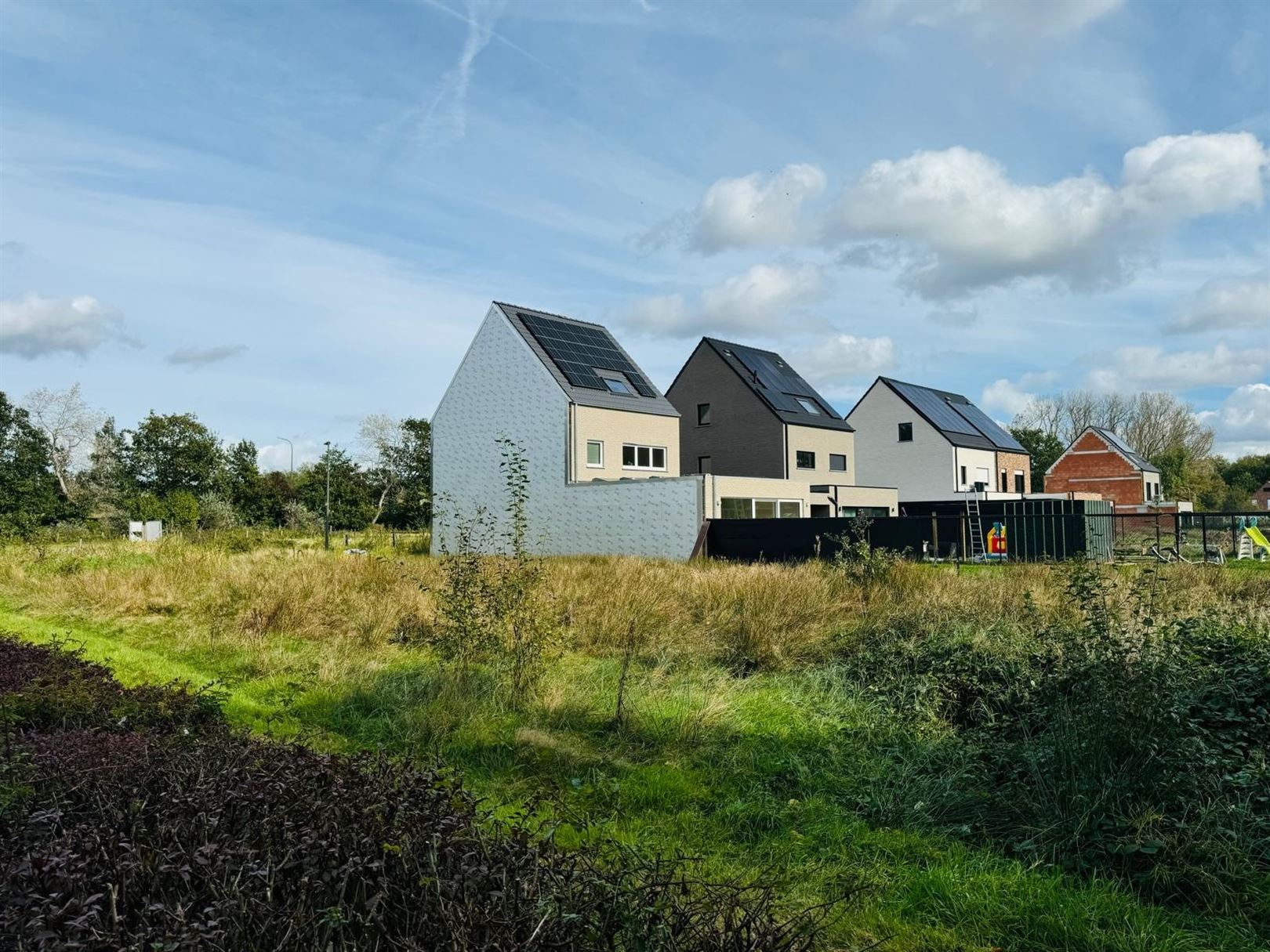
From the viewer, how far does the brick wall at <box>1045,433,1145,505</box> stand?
5009cm

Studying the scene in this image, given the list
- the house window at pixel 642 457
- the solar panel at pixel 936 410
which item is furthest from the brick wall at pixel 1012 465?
the house window at pixel 642 457

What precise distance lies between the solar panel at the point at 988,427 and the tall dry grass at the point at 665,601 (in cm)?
3864

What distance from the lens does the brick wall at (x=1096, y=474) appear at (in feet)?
164

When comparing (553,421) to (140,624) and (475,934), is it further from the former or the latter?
(475,934)

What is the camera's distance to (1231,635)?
6.88 meters

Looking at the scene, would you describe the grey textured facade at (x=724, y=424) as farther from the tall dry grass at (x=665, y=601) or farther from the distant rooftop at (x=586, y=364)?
the tall dry grass at (x=665, y=601)

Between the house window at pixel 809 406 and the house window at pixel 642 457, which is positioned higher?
the house window at pixel 809 406

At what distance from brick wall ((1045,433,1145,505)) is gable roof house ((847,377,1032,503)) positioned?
560cm

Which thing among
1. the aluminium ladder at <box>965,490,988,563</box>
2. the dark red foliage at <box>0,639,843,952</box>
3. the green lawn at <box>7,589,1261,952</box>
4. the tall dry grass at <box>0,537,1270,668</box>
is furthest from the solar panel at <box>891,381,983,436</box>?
the dark red foliage at <box>0,639,843,952</box>

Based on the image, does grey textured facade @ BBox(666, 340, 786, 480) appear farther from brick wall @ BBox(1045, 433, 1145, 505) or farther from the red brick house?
brick wall @ BBox(1045, 433, 1145, 505)

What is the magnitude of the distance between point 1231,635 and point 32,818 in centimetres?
763

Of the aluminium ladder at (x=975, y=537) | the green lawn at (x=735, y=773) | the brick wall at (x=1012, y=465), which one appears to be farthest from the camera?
the brick wall at (x=1012, y=465)

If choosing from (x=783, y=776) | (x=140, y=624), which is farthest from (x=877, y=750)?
(x=140, y=624)

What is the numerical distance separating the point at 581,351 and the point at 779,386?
10205 millimetres
